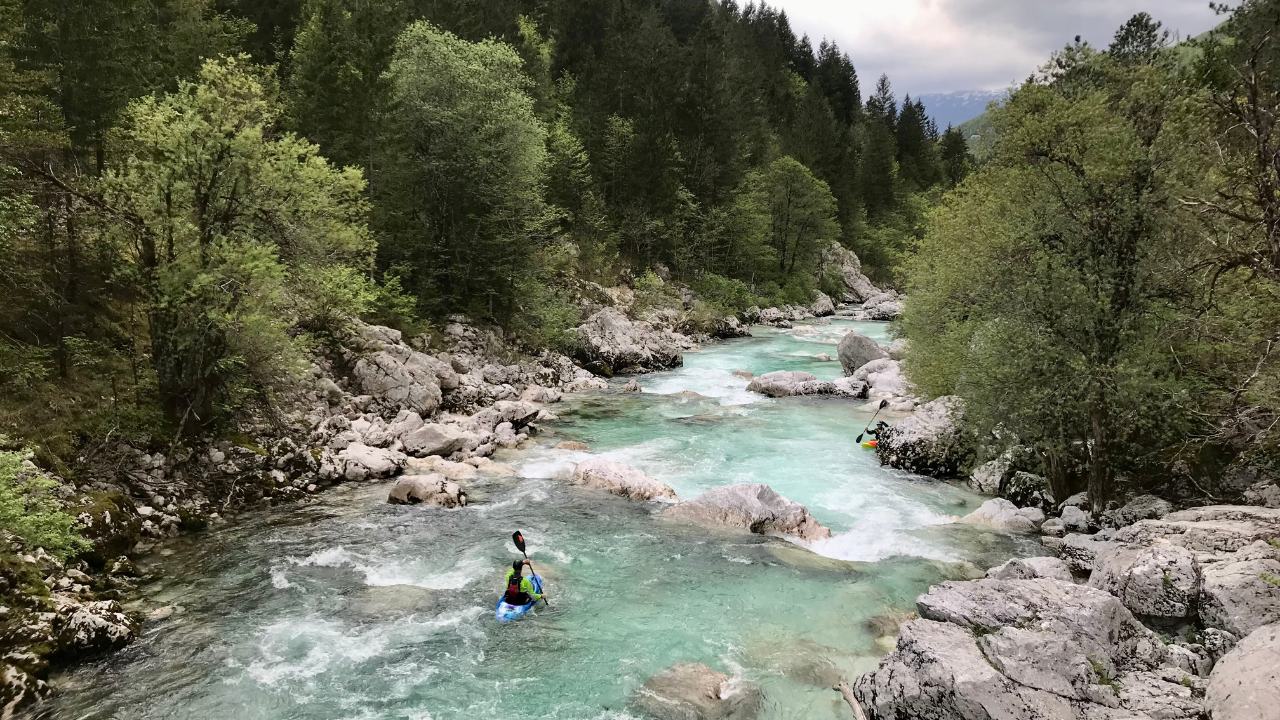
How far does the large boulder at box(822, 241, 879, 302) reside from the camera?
7406cm

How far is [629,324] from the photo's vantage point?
39.5 meters

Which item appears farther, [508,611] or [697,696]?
[508,611]

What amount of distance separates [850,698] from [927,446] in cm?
1306

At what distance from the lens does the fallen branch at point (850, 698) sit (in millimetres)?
8478

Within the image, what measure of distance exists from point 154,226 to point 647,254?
39.2 metres

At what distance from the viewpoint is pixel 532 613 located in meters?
11.5

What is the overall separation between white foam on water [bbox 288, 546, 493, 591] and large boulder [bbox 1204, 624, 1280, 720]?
37.0 ft

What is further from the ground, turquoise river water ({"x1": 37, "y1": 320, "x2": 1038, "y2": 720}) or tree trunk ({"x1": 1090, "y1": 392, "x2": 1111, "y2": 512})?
tree trunk ({"x1": 1090, "y1": 392, "x2": 1111, "y2": 512})

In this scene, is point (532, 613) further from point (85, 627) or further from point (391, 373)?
point (391, 373)

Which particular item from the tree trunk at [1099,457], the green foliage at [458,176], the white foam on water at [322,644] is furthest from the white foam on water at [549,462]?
the tree trunk at [1099,457]

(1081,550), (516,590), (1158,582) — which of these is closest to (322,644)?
(516,590)

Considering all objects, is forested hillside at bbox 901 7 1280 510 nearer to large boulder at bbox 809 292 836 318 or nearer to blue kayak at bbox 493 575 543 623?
blue kayak at bbox 493 575 543 623

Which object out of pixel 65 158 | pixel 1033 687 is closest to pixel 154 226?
pixel 65 158

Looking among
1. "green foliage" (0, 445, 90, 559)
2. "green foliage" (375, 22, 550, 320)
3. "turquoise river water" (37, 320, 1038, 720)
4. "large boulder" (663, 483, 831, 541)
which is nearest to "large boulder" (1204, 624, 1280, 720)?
"turquoise river water" (37, 320, 1038, 720)
